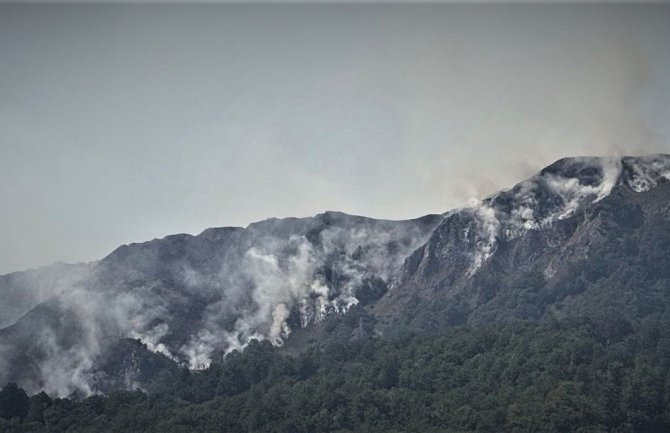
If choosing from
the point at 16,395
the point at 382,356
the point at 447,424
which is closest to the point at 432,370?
the point at 382,356

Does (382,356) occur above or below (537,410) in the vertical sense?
above

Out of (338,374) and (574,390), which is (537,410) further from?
(338,374)

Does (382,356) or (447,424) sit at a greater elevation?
(382,356)

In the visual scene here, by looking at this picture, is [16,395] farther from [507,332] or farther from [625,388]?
[625,388]

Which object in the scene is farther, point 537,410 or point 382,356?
point 382,356

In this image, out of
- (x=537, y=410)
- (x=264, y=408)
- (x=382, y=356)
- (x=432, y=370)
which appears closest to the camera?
(x=537, y=410)

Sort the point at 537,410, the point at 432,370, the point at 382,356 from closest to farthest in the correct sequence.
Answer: the point at 537,410 → the point at 432,370 → the point at 382,356

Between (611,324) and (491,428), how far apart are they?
50.1m

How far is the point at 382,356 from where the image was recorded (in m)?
196

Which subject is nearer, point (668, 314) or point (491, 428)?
point (491, 428)

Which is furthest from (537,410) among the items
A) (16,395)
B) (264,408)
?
(16,395)

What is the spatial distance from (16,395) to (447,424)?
88340 mm

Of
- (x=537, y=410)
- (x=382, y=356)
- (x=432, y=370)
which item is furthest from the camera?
(x=382, y=356)

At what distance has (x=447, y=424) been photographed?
155 m
